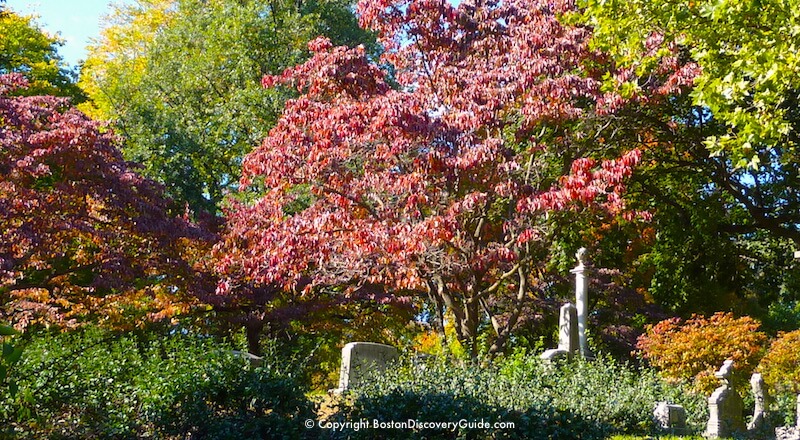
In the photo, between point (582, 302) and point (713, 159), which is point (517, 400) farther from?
point (713, 159)

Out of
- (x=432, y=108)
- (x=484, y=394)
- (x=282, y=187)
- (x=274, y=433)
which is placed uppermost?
(x=432, y=108)

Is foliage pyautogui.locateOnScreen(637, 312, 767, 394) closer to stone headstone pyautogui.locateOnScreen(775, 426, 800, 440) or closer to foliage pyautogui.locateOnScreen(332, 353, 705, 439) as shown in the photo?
stone headstone pyautogui.locateOnScreen(775, 426, 800, 440)

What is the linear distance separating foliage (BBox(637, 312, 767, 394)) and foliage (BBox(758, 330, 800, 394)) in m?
0.37

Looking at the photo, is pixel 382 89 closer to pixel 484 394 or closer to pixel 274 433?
pixel 484 394

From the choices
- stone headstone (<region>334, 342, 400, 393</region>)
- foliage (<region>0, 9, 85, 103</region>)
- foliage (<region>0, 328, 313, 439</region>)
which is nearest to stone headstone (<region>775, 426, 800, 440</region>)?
stone headstone (<region>334, 342, 400, 393</region>)

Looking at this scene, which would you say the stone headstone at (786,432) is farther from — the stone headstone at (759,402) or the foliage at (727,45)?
the foliage at (727,45)

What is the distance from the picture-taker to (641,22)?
10.5 metres

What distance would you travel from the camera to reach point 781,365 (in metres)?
12.9

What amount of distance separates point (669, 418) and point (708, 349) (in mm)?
4269

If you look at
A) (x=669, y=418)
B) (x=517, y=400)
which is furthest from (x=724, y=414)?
(x=517, y=400)

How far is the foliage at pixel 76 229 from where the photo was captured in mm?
11031

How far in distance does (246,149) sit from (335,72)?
866 cm

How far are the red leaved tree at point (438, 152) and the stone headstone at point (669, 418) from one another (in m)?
2.77

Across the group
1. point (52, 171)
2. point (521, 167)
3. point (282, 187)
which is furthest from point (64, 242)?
point (521, 167)
